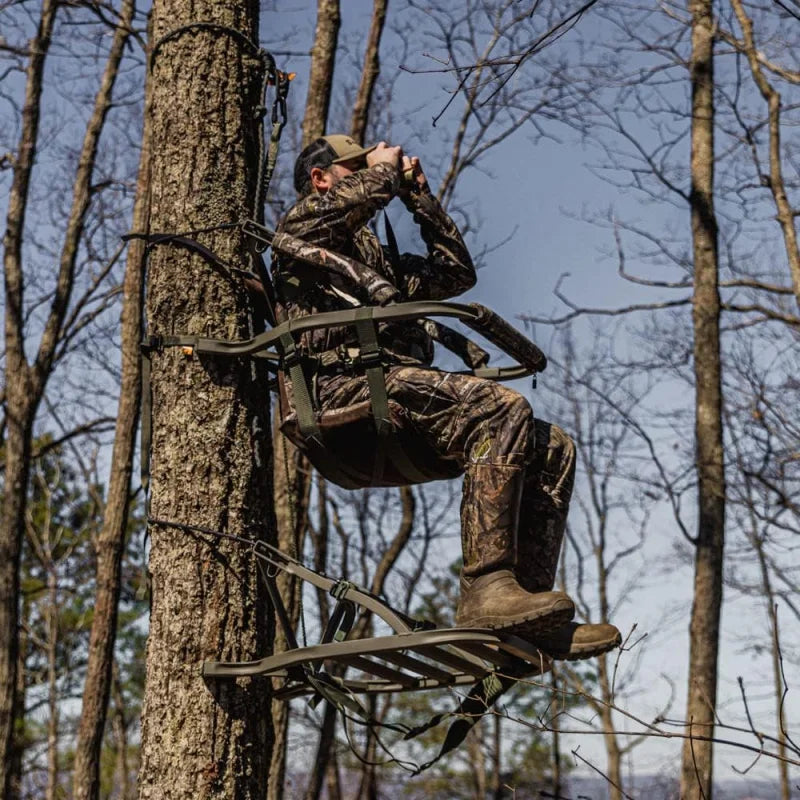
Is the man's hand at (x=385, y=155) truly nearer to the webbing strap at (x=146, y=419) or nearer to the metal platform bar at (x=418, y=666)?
the webbing strap at (x=146, y=419)

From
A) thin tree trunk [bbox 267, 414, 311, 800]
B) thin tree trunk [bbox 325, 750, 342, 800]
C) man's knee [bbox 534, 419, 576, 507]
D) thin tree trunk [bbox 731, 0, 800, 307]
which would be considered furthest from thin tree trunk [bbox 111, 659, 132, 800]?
man's knee [bbox 534, 419, 576, 507]

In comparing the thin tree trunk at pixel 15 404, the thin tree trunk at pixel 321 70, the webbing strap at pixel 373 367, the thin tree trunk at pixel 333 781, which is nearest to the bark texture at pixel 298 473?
the thin tree trunk at pixel 321 70

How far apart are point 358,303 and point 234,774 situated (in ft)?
5.40

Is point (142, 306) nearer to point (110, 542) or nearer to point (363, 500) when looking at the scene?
point (110, 542)

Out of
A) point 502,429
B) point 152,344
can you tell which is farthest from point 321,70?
point 502,429

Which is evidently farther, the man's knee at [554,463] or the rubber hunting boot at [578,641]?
the man's knee at [554,463]

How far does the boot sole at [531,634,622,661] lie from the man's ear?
183 centimetres

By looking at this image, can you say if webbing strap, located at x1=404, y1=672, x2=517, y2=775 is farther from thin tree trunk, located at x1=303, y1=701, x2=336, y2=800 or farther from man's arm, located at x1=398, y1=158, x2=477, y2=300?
thin tree trunk, located at x1=303, y1=701, x2=336, y2=800

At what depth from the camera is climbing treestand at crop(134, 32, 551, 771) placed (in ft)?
11.6

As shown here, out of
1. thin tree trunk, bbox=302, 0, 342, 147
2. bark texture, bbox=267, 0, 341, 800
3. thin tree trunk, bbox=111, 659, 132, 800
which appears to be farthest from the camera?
thin tree trunk, bbox=111, 659, 132, 800

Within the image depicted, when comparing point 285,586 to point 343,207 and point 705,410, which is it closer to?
point 705,410

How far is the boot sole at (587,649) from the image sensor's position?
3.45m

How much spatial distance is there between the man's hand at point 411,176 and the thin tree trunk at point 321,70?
4.75 m

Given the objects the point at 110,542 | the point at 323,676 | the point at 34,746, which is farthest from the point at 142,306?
the point at 34,746
